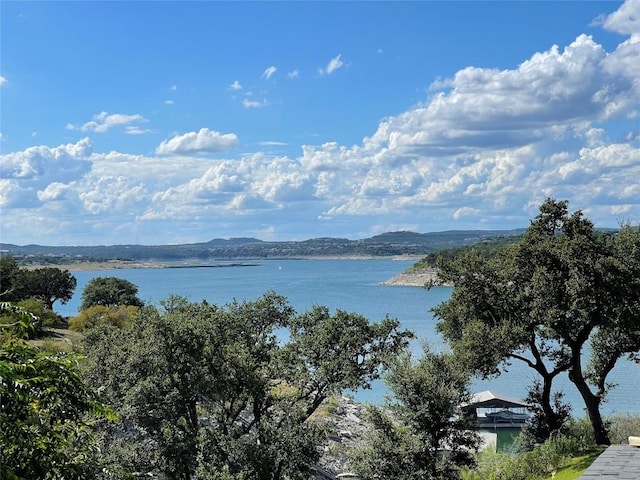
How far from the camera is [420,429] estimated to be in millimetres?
15250

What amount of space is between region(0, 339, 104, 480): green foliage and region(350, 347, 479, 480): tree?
30.9 ft

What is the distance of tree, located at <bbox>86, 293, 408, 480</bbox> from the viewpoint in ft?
52.2

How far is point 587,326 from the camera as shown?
19359mm

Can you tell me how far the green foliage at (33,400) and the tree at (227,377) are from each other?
8.57m

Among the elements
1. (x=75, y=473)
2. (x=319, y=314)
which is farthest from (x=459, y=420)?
(x=75, y=473)

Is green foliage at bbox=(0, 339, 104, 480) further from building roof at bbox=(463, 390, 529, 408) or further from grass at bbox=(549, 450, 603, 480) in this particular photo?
building roof at bbox=(463, 390, 529, 408)

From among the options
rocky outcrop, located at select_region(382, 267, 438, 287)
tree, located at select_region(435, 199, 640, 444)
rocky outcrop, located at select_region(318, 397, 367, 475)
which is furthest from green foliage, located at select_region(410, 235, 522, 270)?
rocky outcrop, located at select_region(318, 397, 367, 475)

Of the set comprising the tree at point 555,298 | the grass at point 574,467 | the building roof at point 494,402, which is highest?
the tree at point 555,298

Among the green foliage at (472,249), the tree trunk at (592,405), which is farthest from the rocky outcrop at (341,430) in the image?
the tree trunk at (592,405)

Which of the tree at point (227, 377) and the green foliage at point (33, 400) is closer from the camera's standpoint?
the green foliage at point (33, 400)

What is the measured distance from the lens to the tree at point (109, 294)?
67688mm

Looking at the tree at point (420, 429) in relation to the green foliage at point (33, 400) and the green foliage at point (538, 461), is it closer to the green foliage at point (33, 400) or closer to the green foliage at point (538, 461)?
the green foliage at point (538, 461)

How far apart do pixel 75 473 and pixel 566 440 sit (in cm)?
1646

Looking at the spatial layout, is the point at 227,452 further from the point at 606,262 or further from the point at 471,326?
the point at 606,262
